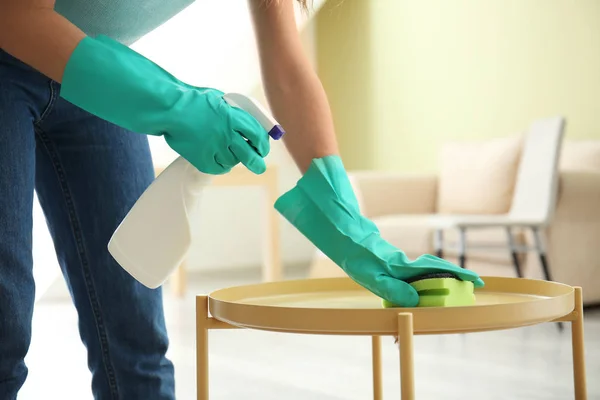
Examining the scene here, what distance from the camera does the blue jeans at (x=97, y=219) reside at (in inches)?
36.1

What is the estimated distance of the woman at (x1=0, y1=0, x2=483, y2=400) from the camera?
736 mm

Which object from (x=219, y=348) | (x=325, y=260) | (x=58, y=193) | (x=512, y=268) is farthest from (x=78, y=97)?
→ (x=325, y=260)

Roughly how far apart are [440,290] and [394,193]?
3.00 m

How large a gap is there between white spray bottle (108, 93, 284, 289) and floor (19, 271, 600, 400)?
1.04m

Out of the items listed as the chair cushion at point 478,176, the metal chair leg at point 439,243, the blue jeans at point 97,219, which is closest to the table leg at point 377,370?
the blue jeans at point 97,219

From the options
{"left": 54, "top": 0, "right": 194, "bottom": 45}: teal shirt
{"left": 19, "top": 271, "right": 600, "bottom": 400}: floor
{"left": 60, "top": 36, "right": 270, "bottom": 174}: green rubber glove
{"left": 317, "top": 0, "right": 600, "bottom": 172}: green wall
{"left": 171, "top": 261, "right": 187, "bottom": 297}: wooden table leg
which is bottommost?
{"left": 19, "top": 271, "right": 600, "bottom": 400}: floor

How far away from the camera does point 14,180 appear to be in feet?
2.74

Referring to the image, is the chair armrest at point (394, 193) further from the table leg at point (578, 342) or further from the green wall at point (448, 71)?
the table leg at point (578, 342)

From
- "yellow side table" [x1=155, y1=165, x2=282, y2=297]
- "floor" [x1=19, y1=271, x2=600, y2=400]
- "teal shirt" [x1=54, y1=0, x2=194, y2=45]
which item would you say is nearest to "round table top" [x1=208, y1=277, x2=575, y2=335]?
"teal shirt" [x1=54, y1=0, x2=194, y2=45]

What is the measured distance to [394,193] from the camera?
12.3 feet

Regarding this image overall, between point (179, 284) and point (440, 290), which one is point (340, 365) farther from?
point (179, 284)

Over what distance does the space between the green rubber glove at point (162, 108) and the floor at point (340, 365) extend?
3.62 feet

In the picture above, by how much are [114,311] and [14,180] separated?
0.72ft

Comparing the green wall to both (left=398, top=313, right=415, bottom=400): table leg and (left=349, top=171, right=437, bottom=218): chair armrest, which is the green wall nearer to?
(left=349, top=171, right=437, bottom=218): chair armrest
